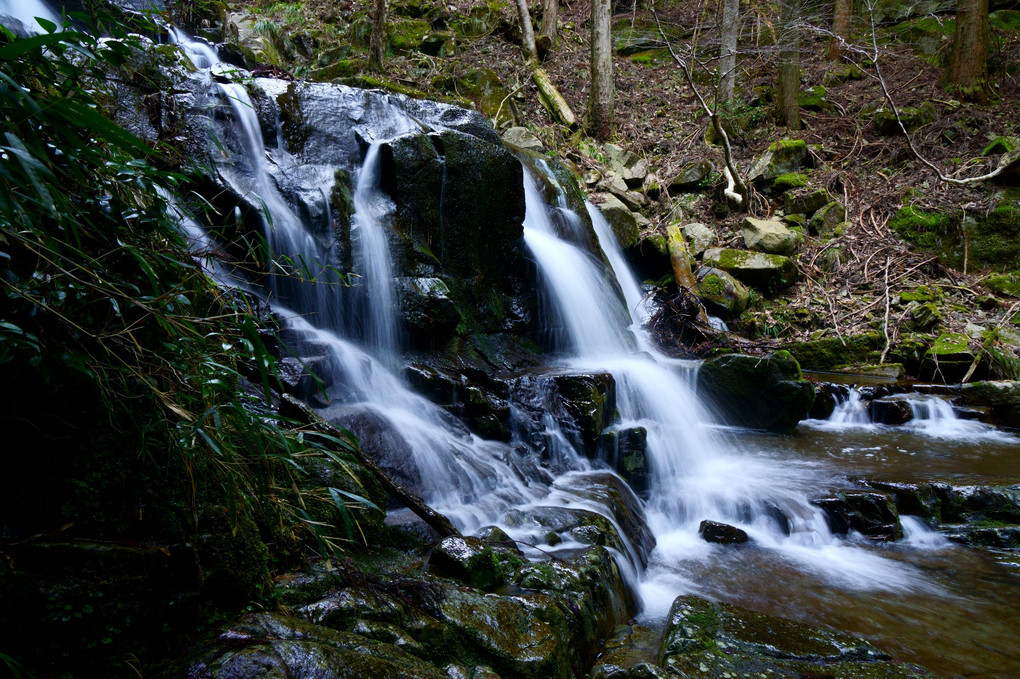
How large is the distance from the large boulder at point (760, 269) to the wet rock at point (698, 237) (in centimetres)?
46

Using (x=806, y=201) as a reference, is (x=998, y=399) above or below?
below

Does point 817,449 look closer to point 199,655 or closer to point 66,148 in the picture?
point 199,655

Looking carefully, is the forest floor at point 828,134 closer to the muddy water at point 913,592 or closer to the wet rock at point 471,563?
the muddy water at point 913,592

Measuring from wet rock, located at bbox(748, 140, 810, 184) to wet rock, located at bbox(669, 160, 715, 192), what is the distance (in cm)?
92

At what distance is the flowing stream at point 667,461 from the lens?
3.47 metres

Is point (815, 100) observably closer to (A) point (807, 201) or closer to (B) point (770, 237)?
(A) point (807, 201)

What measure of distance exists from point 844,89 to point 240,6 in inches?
578

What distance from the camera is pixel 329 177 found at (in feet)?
19.3

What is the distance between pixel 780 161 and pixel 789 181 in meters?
0.55

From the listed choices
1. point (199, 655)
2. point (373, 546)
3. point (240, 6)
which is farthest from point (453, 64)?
point (199, 655)

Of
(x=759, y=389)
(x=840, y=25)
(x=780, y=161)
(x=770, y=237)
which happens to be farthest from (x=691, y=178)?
(x=840, y=25)

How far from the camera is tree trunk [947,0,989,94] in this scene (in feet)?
38.5

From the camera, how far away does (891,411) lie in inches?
268

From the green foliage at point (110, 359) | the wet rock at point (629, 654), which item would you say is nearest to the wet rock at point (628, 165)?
the wet rock at point (629, 654)
